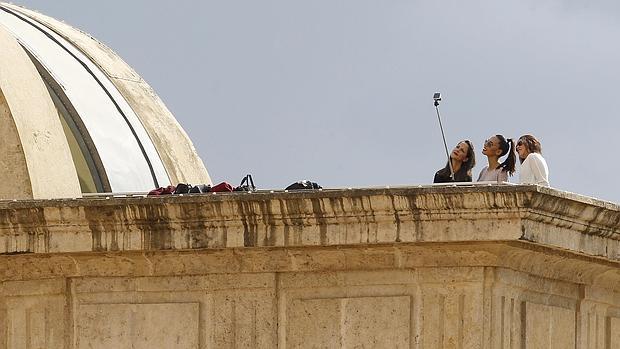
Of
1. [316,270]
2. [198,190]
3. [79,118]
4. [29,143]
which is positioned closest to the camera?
[316,270]

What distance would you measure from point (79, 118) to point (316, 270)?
37.8 feet

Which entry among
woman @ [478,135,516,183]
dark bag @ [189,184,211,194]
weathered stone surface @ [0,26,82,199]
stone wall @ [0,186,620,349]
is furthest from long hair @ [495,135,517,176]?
weathered stone surface @ [0,26,82,199]

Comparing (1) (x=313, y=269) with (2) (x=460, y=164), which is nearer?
(1) (x=313, y=269)

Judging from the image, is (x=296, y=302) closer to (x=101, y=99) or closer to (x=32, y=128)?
(x=32, y=128)

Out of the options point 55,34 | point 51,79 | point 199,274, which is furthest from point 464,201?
point 55,34

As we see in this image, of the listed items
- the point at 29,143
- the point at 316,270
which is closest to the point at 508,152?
the point at 316,270

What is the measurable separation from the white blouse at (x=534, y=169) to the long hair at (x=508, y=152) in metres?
0.31

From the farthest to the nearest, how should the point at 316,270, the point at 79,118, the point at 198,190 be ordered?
the point at 79,118 < the point at 198,190 < the point at 316,270

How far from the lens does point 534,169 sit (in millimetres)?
28703

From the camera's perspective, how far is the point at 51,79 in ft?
129

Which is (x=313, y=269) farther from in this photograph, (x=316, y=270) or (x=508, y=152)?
(x=508, y=152)

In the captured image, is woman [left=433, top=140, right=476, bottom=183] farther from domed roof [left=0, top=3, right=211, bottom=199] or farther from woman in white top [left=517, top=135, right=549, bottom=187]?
domed roof [left=0, top=3, right=211, bottom=199]

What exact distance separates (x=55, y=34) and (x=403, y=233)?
625 inches

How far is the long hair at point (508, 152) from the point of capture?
95.4ft
